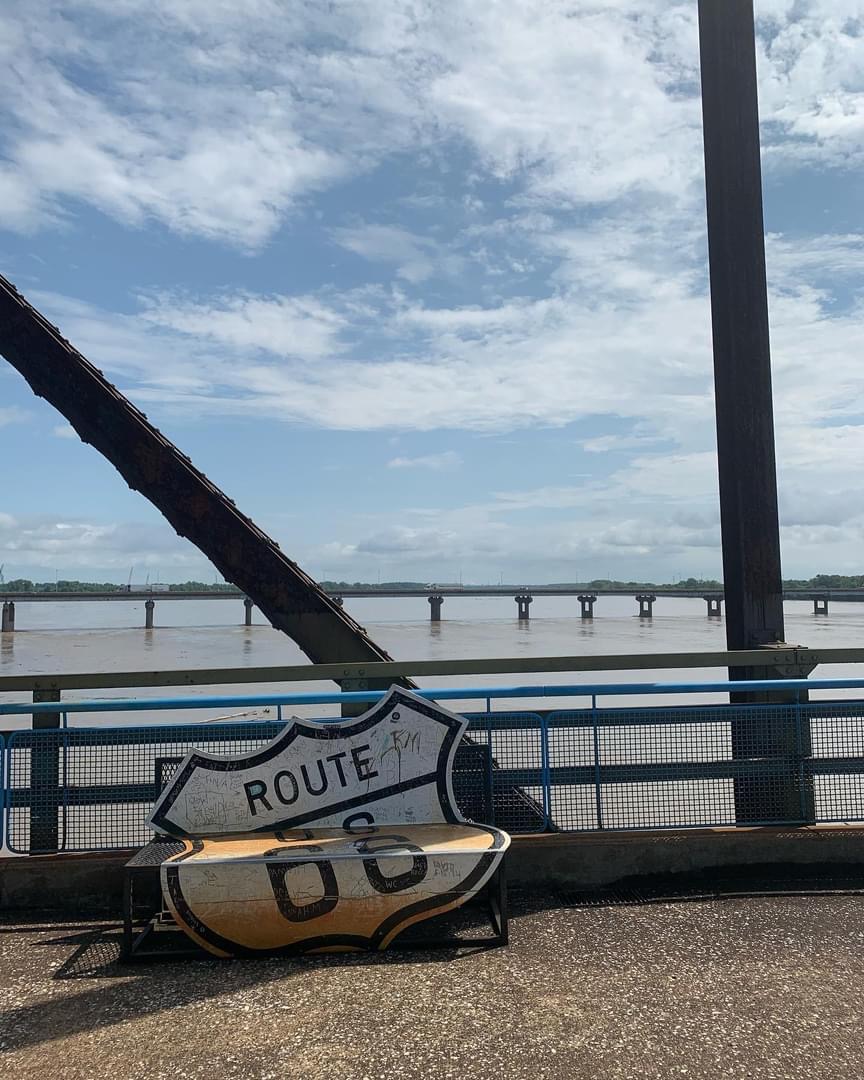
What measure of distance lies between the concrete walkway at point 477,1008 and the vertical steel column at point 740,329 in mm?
2817

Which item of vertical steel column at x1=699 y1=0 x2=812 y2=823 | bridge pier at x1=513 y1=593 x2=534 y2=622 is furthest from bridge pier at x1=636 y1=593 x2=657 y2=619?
vertical steel column at x1=699 y1=0 x2=812 y2=823

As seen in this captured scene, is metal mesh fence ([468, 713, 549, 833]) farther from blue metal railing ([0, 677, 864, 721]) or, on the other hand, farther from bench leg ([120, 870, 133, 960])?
bench leg ([120, 870, 133, 960])

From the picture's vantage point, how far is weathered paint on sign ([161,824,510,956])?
446 cm

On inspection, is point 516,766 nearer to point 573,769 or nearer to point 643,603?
point 573,769

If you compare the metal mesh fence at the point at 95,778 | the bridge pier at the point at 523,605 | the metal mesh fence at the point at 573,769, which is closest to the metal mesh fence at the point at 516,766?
the metal mesh fence at the point at 573,769

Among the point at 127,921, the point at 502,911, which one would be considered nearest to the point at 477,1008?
the point at 502,911

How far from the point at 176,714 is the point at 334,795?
12.1 metres

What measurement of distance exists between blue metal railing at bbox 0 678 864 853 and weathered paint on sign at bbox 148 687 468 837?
25 centimetres

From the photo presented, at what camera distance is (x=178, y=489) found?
24.5 ft

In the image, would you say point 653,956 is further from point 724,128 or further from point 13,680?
point 724,128

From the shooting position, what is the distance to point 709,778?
19.2ft

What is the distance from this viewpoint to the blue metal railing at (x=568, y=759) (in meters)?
5.46

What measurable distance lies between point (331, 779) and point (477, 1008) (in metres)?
1.71

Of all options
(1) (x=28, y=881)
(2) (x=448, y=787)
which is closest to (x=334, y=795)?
(2) (x=448, y=787)
